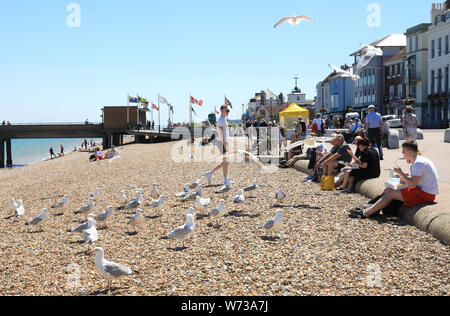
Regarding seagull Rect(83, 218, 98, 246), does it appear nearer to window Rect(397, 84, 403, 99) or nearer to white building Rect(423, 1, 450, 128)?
white building Rect(423, 1, 450, 128)

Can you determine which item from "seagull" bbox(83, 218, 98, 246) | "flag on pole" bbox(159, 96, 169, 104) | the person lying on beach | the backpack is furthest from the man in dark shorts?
"flag on pole" bbox(159, 96, 169, 104)

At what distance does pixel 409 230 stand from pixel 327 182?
3781mm

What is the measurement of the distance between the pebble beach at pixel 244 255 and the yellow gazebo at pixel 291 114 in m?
17.7

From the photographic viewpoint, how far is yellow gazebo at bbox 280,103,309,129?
93.0 ft

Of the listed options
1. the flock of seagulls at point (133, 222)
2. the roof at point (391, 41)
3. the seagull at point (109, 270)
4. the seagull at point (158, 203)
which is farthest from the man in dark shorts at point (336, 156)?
the roof at point (391, 41)

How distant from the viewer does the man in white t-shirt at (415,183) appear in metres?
7.74

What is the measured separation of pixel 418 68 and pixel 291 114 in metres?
35.3

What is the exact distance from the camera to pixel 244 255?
22.3 feet

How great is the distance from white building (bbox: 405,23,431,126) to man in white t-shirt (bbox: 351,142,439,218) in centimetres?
5000

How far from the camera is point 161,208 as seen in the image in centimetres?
1079

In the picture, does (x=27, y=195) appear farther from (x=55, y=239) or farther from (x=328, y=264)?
(x=328, y=264)

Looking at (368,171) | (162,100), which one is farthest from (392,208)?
(162,100)

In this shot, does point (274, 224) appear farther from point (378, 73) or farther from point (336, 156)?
point (378, 73)

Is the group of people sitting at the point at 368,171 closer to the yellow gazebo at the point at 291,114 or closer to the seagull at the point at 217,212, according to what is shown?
the seagull at the point at 217,212
